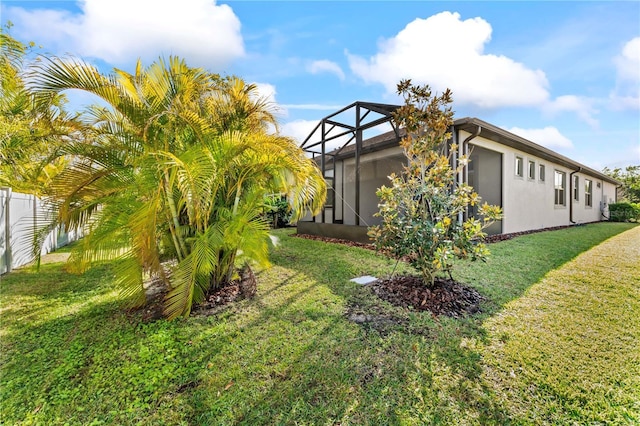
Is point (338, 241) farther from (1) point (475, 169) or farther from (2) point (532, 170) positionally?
(2) point (532, 170)

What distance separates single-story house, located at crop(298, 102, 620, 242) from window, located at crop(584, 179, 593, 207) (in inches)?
53.5

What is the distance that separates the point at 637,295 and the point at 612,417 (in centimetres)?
347

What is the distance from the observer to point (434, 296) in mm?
4031

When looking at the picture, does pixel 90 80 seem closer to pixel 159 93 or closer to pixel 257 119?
pixel 159 93

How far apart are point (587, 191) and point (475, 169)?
12.6 meters

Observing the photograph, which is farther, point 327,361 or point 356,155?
point 356,155

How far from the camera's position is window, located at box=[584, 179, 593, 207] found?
17094mm

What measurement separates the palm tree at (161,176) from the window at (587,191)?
69.7 ft

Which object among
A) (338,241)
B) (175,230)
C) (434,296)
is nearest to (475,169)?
(338,241)

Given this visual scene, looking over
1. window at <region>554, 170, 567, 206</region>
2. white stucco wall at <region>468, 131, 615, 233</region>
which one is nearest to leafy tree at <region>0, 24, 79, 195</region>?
white stucco wall at <region>468, 131, 615, 233</region>

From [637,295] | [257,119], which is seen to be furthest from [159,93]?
[637,295]

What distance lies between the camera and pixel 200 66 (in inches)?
171

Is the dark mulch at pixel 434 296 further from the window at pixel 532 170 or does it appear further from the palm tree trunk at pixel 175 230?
the window at pixel 532 170

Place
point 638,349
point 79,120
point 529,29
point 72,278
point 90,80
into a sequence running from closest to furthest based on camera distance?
point 638,349
point 90,80
point 79,120
point 72,278
point 529,29
